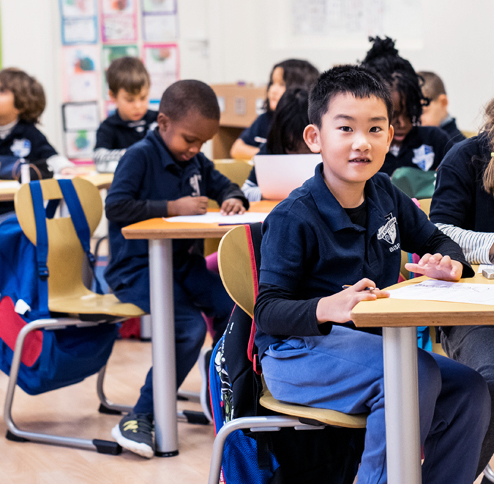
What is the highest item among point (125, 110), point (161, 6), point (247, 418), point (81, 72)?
point (161, 6)

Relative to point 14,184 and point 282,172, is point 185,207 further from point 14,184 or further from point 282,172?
point 14,184

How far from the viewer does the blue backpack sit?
2.31 meters

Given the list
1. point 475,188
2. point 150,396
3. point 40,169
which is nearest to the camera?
point 475,188

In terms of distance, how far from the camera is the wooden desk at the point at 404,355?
1095mm

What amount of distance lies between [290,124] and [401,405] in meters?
1.56

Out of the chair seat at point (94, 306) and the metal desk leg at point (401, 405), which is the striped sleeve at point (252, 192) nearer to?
the chair seat at point (94, 306)

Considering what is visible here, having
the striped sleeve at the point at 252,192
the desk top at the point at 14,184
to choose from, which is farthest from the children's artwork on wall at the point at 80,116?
the striped sleeve at the point at 252,192

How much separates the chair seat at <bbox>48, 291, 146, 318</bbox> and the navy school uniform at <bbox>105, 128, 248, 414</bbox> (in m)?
0.03

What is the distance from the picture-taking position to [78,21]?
5.59m

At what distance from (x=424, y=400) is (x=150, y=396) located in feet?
3.99

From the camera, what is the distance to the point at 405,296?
1.21 meters

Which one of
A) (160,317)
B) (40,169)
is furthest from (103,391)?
(40,169)

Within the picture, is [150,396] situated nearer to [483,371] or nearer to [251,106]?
[483,371]

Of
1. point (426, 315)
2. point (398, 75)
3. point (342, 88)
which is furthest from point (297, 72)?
point (426, 315)
